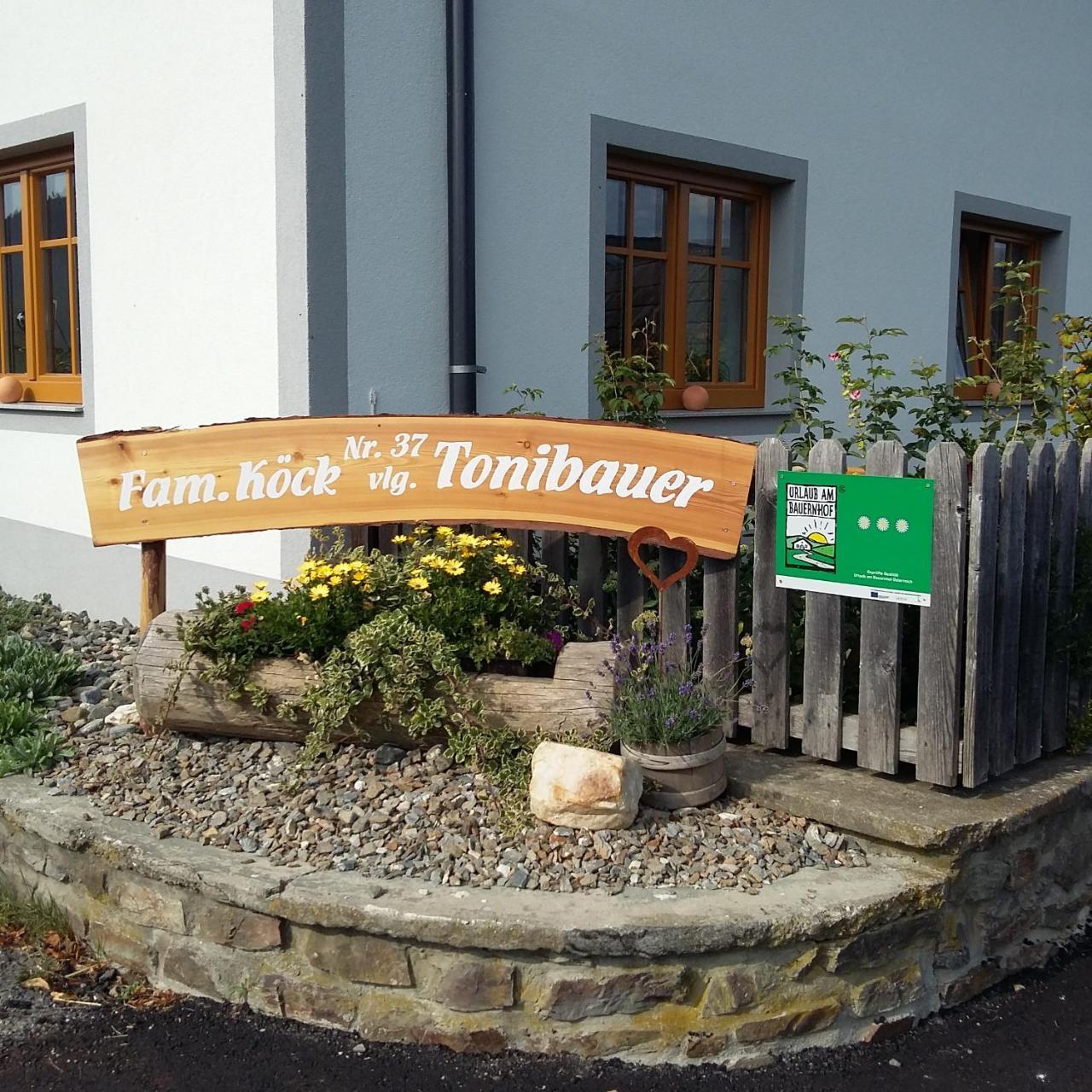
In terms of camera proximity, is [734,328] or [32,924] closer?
[32,924]

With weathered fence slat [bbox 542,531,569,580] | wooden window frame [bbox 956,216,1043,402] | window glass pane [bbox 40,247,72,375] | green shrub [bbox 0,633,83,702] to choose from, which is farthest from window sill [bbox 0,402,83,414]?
wooden window frame [bbox 956,216,1043,402]

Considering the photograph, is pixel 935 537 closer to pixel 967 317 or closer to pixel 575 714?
pixel 575 714

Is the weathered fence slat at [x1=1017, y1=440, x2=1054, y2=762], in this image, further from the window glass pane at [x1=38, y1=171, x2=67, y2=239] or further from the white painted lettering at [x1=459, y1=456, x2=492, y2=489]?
the window glass pane at [x1=38, y1=171, x2=67, y2=239]

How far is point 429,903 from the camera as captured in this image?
3.14m

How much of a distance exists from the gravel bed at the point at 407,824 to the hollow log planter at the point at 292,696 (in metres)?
0.08

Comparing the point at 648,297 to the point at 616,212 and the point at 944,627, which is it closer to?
the point at 616,212

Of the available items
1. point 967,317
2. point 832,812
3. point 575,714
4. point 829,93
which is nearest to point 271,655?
point 575,714

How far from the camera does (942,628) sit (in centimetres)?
364

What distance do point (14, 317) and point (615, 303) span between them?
3811mm

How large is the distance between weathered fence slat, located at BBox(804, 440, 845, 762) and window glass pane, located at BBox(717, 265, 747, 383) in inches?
134

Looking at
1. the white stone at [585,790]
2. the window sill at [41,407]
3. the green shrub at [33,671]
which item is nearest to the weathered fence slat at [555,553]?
the white stone at [585,790]

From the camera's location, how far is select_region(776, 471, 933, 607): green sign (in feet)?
12.0

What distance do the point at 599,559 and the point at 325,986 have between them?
1822 mm

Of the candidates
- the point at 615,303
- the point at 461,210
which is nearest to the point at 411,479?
the point at 461,210
